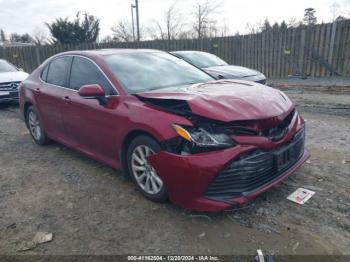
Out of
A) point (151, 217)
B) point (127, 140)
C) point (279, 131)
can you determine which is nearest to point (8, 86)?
point (127, 140)

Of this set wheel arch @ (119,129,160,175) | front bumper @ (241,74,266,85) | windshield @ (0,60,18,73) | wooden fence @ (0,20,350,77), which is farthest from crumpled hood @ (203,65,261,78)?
windshield @ (0,60,18,73)

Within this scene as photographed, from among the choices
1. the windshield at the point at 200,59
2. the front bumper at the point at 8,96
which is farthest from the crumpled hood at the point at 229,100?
the front bumper at the point at 8,96

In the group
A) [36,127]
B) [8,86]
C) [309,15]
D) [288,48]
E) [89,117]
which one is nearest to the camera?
[89,117]

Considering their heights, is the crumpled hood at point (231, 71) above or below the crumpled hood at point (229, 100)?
below

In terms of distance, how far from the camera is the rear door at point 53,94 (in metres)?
4.69

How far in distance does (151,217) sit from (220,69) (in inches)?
233

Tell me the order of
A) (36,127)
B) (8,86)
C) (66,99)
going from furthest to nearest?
(8,86) < (36,127) < (66,99)

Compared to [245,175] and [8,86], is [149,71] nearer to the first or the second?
[245,175]

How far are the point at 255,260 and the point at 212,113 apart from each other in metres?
1.26

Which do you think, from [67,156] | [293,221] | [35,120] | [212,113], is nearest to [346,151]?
[293,221]

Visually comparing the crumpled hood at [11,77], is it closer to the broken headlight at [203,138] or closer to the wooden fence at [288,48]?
the broken headlight at [203,138]

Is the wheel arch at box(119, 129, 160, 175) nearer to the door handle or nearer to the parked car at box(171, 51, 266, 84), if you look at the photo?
the door handle

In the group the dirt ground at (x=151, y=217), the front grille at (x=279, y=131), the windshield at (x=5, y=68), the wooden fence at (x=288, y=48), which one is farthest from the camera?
the wooden fence at (x=288, y=48)

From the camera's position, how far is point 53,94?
4.79 meters
